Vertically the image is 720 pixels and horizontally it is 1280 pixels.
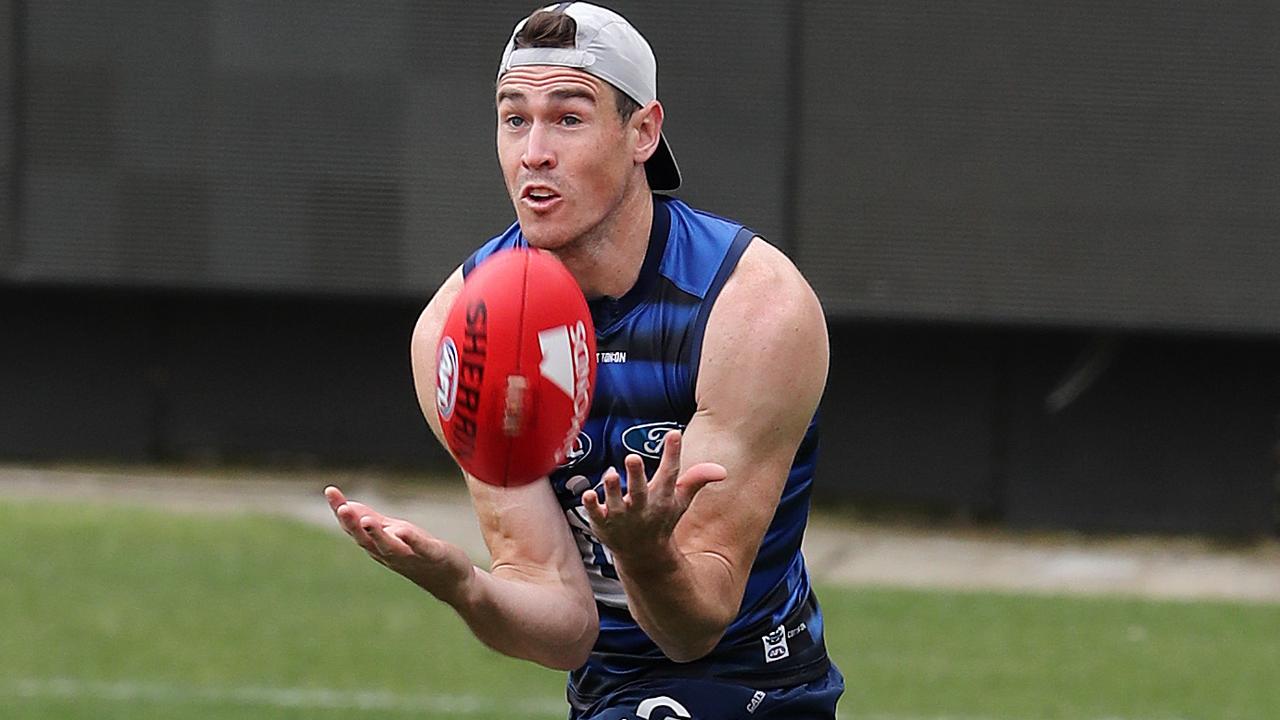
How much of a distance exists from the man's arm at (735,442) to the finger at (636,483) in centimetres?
23

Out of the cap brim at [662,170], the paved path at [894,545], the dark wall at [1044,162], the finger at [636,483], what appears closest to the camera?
the finger at [636,483]

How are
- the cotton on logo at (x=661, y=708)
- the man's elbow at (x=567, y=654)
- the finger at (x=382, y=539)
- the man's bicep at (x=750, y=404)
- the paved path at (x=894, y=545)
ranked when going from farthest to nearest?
the paved path at (x=894, y=545), the cotton on logo at (x=661, y=708), the man's elbow at (x=567, y=654), the man's bicep at (x=750, y=404), the finger at (x=382, y=539)

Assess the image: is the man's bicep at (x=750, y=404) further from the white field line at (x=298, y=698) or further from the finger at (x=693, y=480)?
the white field line at (x=298, y=698)

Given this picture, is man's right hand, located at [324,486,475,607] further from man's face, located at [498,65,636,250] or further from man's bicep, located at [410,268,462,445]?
man's face, located at [498,65,636,250]

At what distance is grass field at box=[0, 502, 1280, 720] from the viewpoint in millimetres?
9484

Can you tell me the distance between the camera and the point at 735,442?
4.64 m

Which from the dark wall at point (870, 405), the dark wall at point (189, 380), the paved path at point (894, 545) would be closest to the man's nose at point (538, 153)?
the paved path at point (894, 545)

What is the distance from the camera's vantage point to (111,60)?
484 inches

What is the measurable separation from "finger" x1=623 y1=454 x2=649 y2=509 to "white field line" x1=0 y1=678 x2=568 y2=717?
5.32m

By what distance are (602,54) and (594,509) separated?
1123 mm

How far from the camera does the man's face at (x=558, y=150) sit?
4.72m

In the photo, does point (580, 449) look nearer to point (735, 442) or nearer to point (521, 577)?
point (521, 577)

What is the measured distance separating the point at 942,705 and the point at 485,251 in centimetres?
502

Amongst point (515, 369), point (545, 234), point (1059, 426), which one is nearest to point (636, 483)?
point (515, 369)
